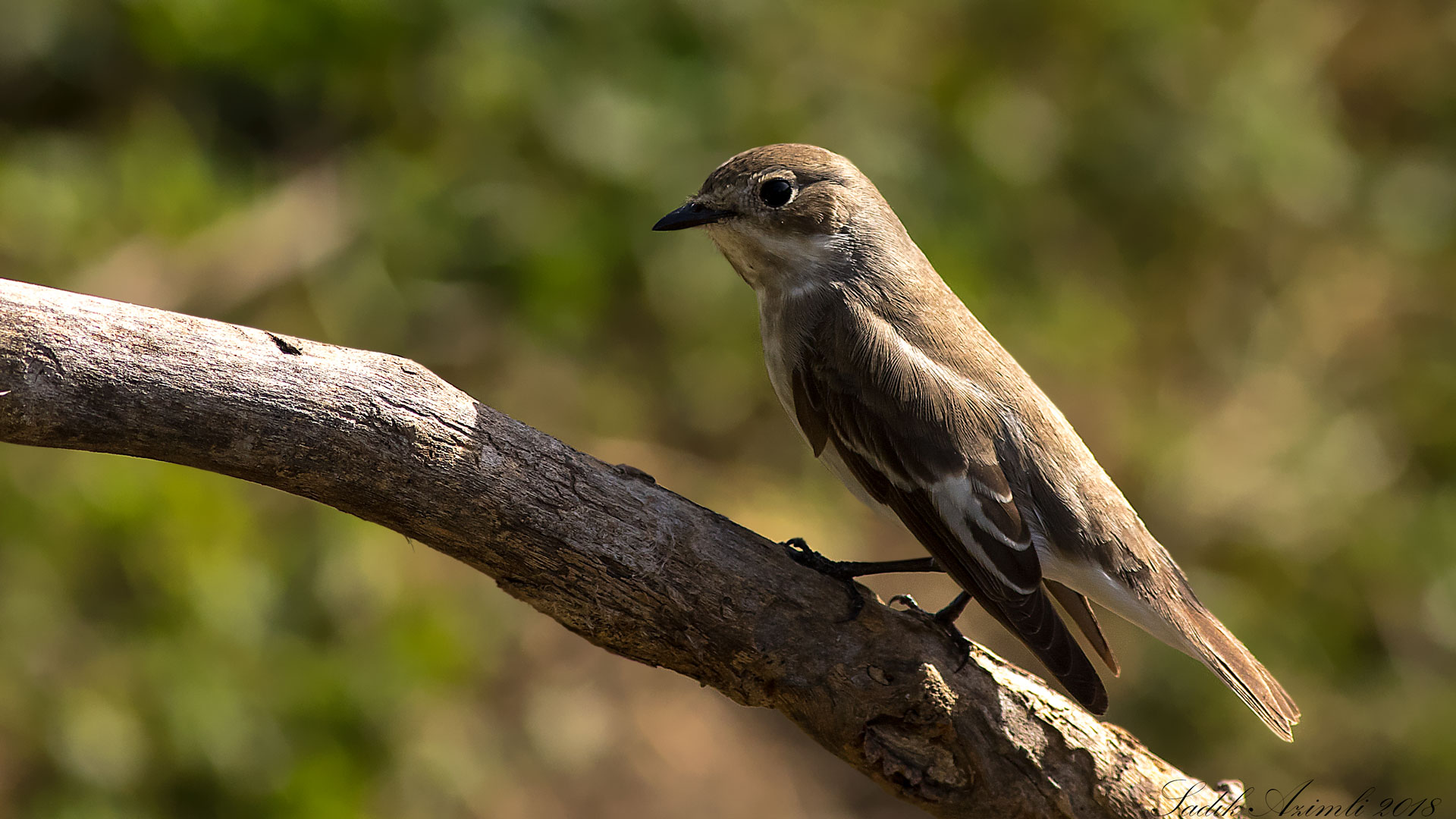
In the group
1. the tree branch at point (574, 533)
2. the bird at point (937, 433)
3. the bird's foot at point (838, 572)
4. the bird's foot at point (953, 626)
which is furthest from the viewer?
the bird at point (937, 433)

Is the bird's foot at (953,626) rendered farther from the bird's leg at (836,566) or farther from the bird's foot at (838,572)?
the bird's foot at (838,572)

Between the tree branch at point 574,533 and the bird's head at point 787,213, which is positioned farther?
the bird's head at point 787,213

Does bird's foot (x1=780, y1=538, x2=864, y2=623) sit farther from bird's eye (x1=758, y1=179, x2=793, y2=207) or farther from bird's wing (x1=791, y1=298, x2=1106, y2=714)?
bird's eye (x1=758, y1=179, x2=793, y2=207)

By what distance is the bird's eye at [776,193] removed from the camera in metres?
3.96

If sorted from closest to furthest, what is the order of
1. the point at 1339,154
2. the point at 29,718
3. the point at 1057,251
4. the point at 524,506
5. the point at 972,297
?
the point at 524,506, the point at 29,718, the point at 972,297, the point at 1057,251, the point at 1339,154

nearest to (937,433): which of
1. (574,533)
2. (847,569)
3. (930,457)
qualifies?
(930,457)

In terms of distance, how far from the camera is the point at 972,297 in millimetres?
6555

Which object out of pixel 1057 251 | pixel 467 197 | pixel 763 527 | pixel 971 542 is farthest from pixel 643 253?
pixel 971 542

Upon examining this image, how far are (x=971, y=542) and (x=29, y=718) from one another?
3513mm

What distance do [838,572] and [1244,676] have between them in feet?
4.07

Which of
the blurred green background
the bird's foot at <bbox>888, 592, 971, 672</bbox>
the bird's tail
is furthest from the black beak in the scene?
the blurred green background

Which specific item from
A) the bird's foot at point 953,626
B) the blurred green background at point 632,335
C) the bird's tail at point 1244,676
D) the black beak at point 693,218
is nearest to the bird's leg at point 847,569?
the bird's foot at point 953,626

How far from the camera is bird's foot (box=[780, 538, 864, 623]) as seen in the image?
3268mm

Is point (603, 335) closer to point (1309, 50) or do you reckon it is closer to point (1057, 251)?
point (1057, 251)
